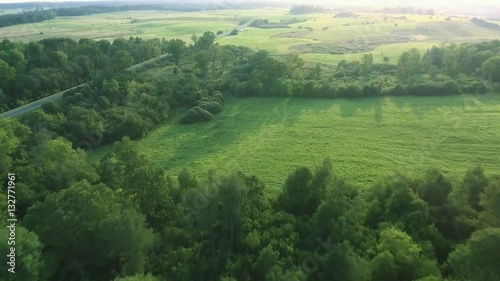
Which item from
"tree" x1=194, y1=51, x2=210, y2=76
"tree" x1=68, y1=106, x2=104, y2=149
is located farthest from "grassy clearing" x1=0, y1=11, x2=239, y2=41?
"tree" x1=68, y1=106, x2=104, y2=149

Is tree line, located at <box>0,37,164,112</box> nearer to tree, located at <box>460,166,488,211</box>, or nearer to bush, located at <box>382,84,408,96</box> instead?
bush, located at <box>382,84,408,96</box>

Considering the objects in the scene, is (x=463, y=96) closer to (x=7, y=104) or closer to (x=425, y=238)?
(x=425, y=238)

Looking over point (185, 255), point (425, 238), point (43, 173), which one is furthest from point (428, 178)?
point (43, 173)

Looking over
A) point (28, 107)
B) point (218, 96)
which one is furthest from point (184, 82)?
point (28, 107)

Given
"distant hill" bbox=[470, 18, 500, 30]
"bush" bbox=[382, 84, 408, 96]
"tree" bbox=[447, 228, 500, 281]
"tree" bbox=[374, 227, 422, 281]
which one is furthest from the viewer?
"distant hill" bbox=[470, 18, 500, 30]

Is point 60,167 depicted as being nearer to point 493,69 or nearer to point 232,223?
point 232,223

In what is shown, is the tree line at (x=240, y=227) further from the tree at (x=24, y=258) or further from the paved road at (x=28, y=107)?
the paved road at (x=28, y=107)
